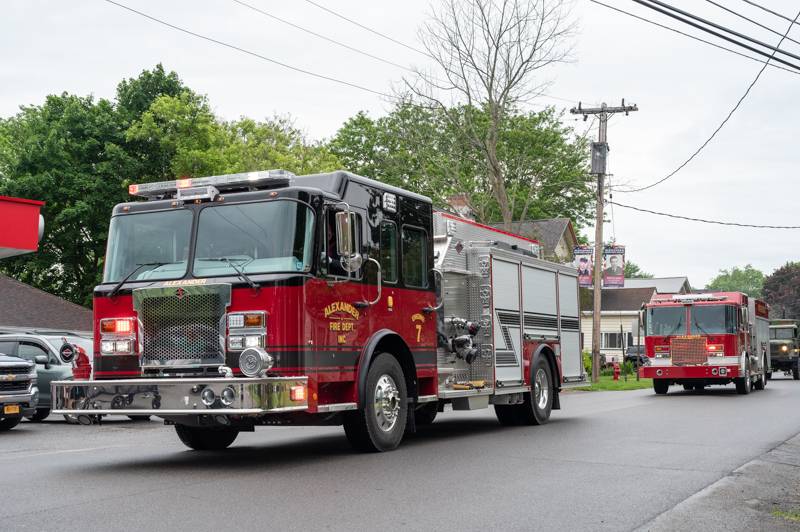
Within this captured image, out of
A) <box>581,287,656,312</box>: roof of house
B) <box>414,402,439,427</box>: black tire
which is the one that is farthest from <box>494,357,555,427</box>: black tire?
<box>581,287,656,312</box>: roof of house

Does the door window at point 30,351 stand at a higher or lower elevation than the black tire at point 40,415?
higher

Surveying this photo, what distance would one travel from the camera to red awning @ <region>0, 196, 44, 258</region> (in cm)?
2320

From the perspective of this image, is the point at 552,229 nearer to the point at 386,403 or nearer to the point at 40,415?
the point at 40,415

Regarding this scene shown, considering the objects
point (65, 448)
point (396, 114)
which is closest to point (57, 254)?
point (396, 114)

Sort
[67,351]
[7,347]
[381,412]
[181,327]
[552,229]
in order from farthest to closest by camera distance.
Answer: [552,229] < [7,347] < [67,351] < [381,412] < [181,327]

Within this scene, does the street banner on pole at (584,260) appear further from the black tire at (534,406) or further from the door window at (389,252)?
the door window at (389,252)

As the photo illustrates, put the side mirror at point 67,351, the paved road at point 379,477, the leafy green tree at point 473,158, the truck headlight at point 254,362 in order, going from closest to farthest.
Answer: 1. the paved road at point 379,477
2. the truck headlight at point 254,362
3. the side mirror at point 67,351
4. the leafy green tree at point 473,158

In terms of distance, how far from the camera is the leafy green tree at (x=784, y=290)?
105 meters

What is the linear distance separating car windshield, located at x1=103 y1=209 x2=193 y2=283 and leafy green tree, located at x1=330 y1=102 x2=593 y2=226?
2486 centimetres

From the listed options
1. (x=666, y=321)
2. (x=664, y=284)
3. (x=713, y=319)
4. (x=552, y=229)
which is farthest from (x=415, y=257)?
(x=664, y=284)

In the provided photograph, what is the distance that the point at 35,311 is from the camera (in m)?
35.2

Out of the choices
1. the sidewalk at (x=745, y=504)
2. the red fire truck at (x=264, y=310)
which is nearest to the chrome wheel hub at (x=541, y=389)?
the red fire truck at (x=264, y=310)

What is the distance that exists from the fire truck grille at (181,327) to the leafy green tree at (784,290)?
99635 mm

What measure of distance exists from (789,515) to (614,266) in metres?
33.3
